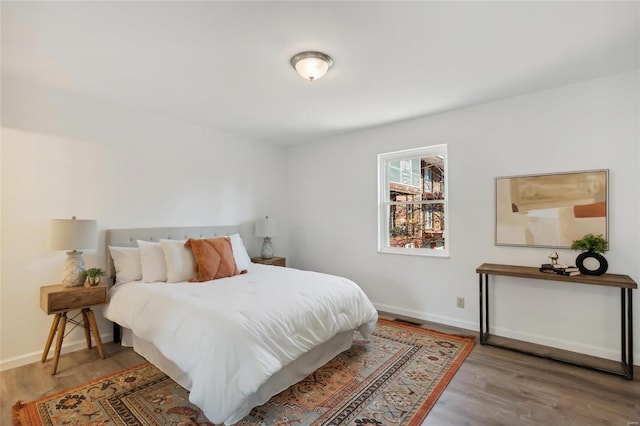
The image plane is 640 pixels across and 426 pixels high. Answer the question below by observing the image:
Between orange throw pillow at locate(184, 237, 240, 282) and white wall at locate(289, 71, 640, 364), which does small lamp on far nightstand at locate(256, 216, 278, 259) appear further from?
orange throw pillow at locate(184, 237, 240, 282)

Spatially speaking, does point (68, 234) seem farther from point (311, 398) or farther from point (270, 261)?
point (311, 398)

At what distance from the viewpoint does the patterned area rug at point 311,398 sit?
193 cm

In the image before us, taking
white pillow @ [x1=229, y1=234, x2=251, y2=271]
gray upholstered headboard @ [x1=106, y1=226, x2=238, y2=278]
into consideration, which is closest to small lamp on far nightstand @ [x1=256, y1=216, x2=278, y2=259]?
gray upholstered headboard @ [x1=106, y1=226, x2=238, y2=278]

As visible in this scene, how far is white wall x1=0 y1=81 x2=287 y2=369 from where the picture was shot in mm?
2688

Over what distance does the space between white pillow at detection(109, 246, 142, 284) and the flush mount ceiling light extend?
240 cm

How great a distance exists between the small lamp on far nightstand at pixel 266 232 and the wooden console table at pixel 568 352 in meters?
2.70

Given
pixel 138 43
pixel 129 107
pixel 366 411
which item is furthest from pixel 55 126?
pixel 366 411

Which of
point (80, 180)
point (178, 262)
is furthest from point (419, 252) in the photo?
point (80, 180)

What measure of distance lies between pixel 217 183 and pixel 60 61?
82.1 inches

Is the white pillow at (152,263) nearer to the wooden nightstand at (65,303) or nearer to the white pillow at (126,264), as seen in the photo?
the white pillow at (126,264)

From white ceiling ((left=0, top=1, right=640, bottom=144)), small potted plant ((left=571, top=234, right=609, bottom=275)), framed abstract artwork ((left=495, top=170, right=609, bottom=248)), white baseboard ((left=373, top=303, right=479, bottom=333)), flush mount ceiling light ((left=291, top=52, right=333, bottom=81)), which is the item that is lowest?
white baseboard ((left=373, top=303, right=479, bottom=333))

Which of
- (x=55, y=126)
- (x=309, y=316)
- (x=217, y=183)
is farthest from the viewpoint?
(x=217, y=183)

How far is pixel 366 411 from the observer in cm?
202

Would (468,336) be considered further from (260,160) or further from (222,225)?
(260,160)
